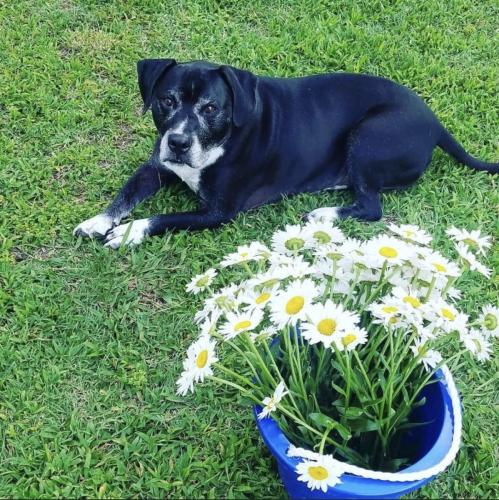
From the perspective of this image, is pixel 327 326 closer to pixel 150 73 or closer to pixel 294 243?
pixel 294 243

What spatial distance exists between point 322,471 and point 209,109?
1951mm

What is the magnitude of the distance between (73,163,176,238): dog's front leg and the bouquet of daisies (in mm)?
1446

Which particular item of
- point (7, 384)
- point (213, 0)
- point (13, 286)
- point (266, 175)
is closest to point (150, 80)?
point (266, 175)

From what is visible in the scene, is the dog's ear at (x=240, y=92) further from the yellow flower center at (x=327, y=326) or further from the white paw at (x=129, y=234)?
the yellow flower center at (x=327, y=326)

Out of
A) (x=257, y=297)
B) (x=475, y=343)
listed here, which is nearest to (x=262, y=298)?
(x=257, y=297)

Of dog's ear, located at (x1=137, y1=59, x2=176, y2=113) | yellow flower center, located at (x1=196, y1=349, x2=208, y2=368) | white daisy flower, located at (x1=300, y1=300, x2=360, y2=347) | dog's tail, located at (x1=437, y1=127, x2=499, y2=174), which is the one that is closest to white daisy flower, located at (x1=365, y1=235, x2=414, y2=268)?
white daisy flower, located at (x1=300, y1=300, x2=360, y2=347)

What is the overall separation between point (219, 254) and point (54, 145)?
129 centimetres

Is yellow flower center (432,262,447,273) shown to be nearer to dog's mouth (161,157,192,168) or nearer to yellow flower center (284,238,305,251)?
yellow flower center (284,238,305,251)

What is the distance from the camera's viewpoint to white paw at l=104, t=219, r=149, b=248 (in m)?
3.56

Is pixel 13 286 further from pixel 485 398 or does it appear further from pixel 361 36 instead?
pixel 361 36

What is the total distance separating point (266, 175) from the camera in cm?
380

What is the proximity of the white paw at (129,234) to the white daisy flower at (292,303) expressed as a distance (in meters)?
1.62

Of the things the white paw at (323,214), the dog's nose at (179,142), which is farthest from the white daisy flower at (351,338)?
the white paw at (323,214)

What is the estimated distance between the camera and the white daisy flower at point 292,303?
2.02 m
